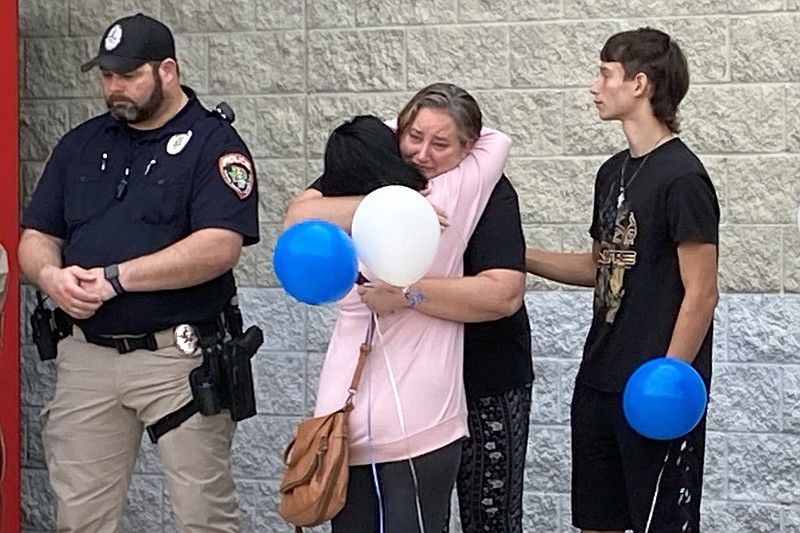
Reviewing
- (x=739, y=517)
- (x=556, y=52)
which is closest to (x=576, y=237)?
(x=556, y=52)

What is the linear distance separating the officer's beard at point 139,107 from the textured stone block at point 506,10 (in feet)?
5.17

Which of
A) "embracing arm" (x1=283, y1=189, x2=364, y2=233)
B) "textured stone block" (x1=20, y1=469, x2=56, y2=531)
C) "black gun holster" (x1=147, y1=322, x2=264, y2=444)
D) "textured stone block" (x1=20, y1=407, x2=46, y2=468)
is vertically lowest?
"textured stone block" (x1=20, y1=469, x2=56, y2=531)

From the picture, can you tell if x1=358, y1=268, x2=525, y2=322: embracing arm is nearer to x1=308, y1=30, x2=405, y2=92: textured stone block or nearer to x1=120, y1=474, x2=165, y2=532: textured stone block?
x1=308, y1=30, x2=405, y2=92: textured stone block

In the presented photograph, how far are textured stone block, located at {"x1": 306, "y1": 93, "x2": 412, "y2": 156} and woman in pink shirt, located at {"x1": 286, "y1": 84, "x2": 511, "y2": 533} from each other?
1838 mm

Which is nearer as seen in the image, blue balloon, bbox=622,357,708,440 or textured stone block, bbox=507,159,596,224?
blue balloon, bbox=622,357,708,440

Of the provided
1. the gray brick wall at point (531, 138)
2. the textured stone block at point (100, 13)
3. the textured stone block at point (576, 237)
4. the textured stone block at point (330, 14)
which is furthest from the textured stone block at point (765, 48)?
the textured stone block at point (100, 13)

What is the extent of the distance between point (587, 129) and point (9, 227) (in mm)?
2201

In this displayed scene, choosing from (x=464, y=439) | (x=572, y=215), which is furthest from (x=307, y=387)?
(x=464, y=439)

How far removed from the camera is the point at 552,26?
551 centimetres

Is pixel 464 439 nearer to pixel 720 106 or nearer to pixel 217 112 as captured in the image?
pixel 217 112

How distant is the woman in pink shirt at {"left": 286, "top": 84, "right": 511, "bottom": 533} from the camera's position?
3.66 metres

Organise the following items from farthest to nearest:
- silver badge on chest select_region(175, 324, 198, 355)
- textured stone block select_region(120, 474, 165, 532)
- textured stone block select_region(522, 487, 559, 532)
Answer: textured stone block select_region(120, 474, 165, 532) → textured stone block select_region(522, 487, 559, 532) → silver badge on chest select_region(175, 324, 198, 355)

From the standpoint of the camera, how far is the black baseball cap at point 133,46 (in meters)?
4.41

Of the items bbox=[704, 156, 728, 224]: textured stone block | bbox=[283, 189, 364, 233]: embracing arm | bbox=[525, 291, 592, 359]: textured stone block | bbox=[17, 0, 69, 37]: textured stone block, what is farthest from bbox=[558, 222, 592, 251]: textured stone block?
bbox=[17, 0, 69, 37]: textured stone block
